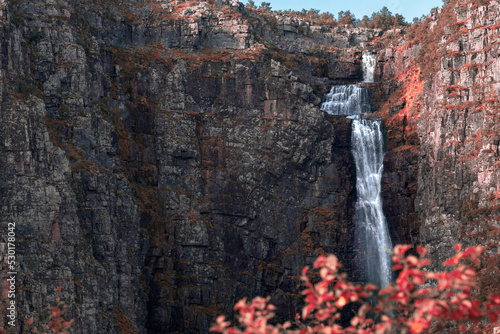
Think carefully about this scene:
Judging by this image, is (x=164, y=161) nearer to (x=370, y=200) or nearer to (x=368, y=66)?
(x=370, y=200)

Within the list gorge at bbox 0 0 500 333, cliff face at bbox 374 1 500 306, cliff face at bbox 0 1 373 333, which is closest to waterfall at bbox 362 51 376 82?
gorge at bbox 0 0 500 333

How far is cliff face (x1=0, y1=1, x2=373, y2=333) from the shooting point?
7156 centimetres

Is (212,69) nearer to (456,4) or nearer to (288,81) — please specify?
(288,81)

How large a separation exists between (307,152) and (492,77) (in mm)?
21000

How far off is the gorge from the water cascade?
626mm

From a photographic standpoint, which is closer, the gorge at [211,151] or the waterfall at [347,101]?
the gorge at [211,151]

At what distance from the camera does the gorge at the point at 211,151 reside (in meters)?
73.2

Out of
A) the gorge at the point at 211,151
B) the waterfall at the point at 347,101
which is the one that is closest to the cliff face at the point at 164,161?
the gorge at the point at 211,151

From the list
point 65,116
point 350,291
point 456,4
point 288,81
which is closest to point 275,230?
point 288,81

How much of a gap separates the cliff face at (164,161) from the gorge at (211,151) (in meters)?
0.16

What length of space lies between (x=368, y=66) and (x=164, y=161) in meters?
30.6

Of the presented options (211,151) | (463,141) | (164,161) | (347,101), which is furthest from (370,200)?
(164,161)

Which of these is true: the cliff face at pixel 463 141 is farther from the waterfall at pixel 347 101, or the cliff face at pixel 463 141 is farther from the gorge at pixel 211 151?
the waterfall at pixel 347 101

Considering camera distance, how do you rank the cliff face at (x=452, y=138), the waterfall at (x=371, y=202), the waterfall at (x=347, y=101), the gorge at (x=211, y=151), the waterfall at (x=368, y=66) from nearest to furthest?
1. the gorge at (x=211, y=151)
2. the cliff face at (x=452, y=138)
3. the waterfall at (x=371, y=202)
4. the waterfall at (x=347, y=101)
5. the waterfall at (x=368, y=66)
